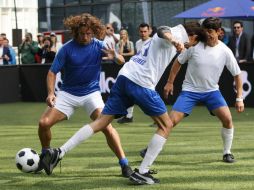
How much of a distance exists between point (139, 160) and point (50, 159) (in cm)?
209

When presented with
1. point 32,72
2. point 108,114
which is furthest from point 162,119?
point 32,72

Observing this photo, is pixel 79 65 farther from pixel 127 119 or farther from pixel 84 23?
pixel 127 119

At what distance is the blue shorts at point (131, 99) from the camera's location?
850cm

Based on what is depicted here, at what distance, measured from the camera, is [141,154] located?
34.3 feet

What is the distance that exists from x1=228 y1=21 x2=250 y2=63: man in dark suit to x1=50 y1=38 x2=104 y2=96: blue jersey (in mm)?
10738

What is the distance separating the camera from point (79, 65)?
368 inches

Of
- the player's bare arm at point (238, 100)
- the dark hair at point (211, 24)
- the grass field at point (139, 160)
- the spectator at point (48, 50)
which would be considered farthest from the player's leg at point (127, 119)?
the spectator at point (48, 50)

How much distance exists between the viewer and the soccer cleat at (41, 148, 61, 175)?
8602mm

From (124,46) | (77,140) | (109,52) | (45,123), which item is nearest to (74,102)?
(45,123)

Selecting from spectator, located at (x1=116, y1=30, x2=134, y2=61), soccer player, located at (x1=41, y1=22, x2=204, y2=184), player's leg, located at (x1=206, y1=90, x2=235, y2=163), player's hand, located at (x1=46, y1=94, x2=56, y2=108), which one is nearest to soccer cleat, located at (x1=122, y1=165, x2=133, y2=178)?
soccer player, located at (x1=41, y1=22, x2=204, y2=184)

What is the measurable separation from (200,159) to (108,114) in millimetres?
2173

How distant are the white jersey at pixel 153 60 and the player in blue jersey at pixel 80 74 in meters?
0.59

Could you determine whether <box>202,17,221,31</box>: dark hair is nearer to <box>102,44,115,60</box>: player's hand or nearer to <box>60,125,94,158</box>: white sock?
<box>102,44,115,60</box>: player's hand

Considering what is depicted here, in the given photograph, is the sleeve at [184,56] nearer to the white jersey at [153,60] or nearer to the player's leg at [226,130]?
the player's leg at [226,130]
